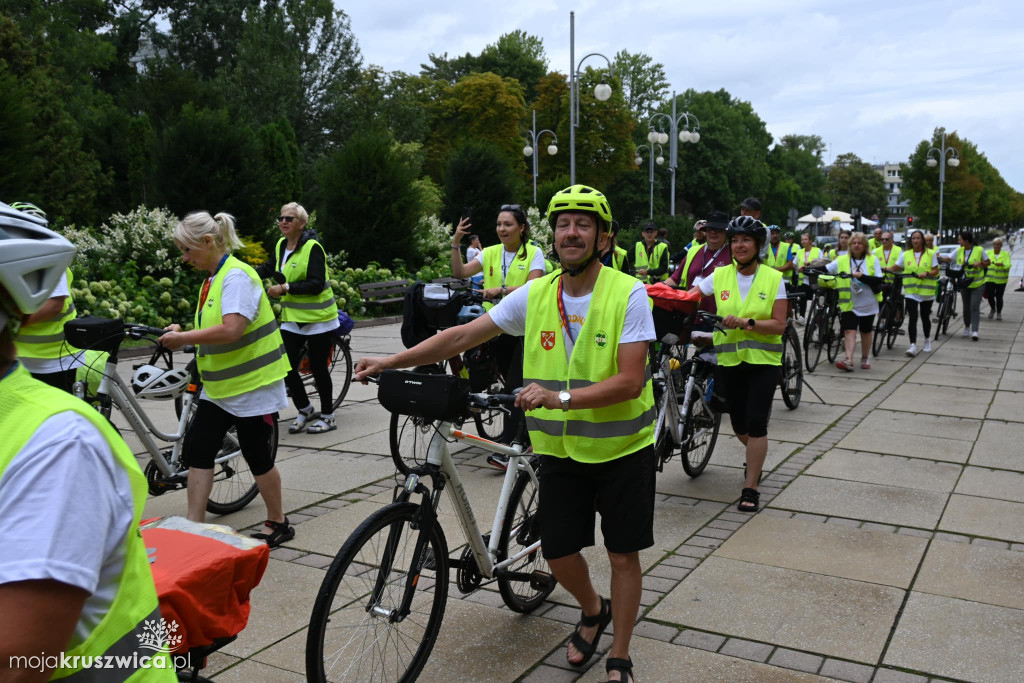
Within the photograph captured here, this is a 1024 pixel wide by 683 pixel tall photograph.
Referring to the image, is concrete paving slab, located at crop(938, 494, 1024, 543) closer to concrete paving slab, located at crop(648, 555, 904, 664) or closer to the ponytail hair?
concrete paving slab, located at crop(648, 555, 904, 664)

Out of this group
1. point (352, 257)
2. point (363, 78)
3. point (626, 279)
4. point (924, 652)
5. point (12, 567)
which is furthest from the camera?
point (363, 78)

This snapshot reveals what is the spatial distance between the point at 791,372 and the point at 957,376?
396 cm

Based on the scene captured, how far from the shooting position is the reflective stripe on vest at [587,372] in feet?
→ 10.6

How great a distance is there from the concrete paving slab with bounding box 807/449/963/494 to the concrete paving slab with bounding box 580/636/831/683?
130 inches

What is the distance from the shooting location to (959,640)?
3.95 metres

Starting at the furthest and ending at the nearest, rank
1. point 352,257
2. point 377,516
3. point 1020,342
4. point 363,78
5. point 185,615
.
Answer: point 363,78 < point 352,257 < point 1020,342 < point 377,516 < point 185,615

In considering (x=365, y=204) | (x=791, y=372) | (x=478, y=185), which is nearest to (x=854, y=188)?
(x=478, y=185)

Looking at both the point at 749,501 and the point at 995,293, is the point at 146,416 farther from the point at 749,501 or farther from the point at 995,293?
Result: the point at 995,293

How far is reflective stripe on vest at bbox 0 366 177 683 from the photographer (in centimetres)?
130

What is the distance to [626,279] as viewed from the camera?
130 inches

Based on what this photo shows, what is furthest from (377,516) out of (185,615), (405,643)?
(185,615)

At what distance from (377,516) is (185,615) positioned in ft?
3.80

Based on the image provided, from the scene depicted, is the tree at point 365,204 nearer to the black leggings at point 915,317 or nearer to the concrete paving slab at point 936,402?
the black leggings at point 915,317

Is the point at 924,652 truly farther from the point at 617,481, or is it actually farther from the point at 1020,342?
the point at 1020,342
